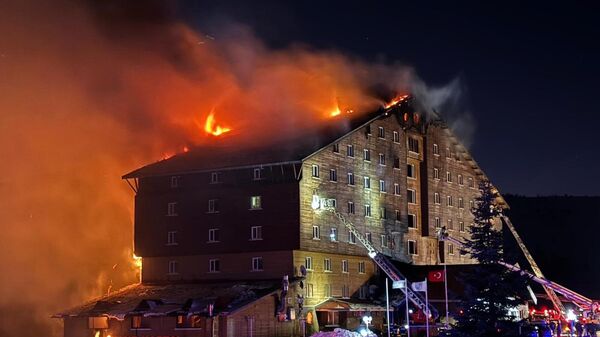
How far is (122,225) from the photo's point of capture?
9019 cm

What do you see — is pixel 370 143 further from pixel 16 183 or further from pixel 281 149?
pixel 16 183

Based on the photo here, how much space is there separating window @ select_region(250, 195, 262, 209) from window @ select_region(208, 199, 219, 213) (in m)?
3.58

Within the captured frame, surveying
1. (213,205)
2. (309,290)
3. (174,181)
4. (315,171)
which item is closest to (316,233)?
(309,290)

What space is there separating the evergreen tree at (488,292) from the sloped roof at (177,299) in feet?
64.7

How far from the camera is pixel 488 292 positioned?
4762 cm

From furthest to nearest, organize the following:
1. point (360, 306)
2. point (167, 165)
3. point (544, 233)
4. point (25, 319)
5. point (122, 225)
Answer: point (544, 233), point (122, 225), point (25, 319), point (167, 165), point (360, 306)

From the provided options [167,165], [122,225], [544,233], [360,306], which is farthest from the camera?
[544,233]

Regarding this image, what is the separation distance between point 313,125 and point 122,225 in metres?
25.3

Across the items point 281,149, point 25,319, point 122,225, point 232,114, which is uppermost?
point 232,114

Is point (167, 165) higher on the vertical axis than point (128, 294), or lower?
higher

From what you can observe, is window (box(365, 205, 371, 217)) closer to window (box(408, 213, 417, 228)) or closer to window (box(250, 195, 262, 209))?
window (box(408, 213, 417, 228))

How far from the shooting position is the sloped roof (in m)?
62.9

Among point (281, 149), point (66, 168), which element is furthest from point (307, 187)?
point (66, 168)

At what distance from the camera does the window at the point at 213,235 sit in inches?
2822
